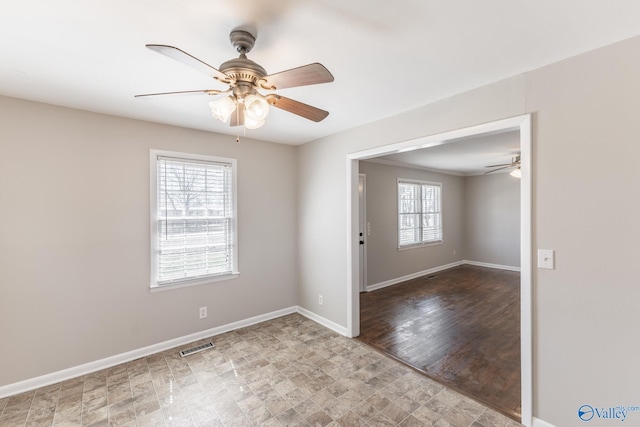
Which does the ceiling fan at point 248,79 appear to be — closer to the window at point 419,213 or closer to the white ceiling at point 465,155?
the white ceiling at point 465,155

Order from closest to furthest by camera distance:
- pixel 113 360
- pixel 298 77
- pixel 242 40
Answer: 1. pixel 298 77
2. pixel 242 40
3. pixel 113 360

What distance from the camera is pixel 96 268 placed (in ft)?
8.76

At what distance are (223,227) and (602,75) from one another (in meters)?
3.61

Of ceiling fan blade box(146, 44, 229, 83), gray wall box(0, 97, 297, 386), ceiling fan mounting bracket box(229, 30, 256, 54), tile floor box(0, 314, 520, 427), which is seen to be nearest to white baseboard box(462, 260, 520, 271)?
tile floor box(0, 314, 520, 427)

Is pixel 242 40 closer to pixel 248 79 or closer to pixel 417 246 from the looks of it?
pixel 248 79

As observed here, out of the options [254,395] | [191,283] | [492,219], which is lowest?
[254,395]

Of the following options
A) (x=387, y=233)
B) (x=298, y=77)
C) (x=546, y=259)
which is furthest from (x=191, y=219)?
(x=387, y=233)

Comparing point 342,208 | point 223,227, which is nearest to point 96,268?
point 223,227

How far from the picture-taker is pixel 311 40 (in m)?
1.60

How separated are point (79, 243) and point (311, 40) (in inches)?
109

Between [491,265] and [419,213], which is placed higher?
[419,213]

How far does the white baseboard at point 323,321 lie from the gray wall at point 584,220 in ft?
6.41

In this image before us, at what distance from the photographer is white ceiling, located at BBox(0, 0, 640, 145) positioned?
1.35 m

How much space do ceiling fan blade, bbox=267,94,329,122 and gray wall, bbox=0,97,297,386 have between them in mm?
1931
